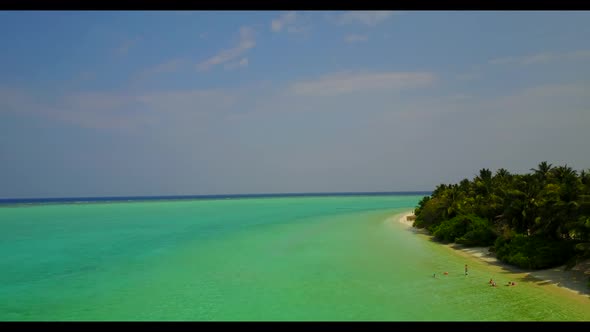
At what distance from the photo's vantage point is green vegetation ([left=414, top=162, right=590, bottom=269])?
83.8 feet

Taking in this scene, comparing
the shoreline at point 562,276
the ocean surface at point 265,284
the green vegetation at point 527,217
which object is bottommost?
the ocean surface at point 265,284

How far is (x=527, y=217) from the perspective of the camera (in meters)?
33.5

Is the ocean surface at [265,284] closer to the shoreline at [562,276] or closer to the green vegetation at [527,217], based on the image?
the shoreline at [562,276]

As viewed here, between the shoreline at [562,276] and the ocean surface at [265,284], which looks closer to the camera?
the ocean surface at [265,284]

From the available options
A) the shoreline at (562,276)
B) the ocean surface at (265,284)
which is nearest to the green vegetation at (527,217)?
the shoreline at (562,276)

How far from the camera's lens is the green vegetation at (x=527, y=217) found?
1005 inches

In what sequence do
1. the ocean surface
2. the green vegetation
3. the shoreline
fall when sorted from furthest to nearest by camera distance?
the green vegetation, the shoreline, the ocean surface

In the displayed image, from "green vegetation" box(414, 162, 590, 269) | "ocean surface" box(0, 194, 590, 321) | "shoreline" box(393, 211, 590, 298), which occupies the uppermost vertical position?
"green vegetation" box(414, 162, 590, 269)

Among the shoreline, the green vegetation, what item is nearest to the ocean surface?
the shoreline

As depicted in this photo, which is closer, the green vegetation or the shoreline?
the shoreline

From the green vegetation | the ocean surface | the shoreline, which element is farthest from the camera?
the green vegetation

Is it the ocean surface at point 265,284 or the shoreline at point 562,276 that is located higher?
the shoreline at point 562,276

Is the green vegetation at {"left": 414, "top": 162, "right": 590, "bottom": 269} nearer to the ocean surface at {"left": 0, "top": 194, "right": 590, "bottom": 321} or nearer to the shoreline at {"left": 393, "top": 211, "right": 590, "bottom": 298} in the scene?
the shoreline at {"left": 393, "top": 211, "right": 590, "bottom": 298}

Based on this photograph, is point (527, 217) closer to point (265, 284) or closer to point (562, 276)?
point (562, 276)
